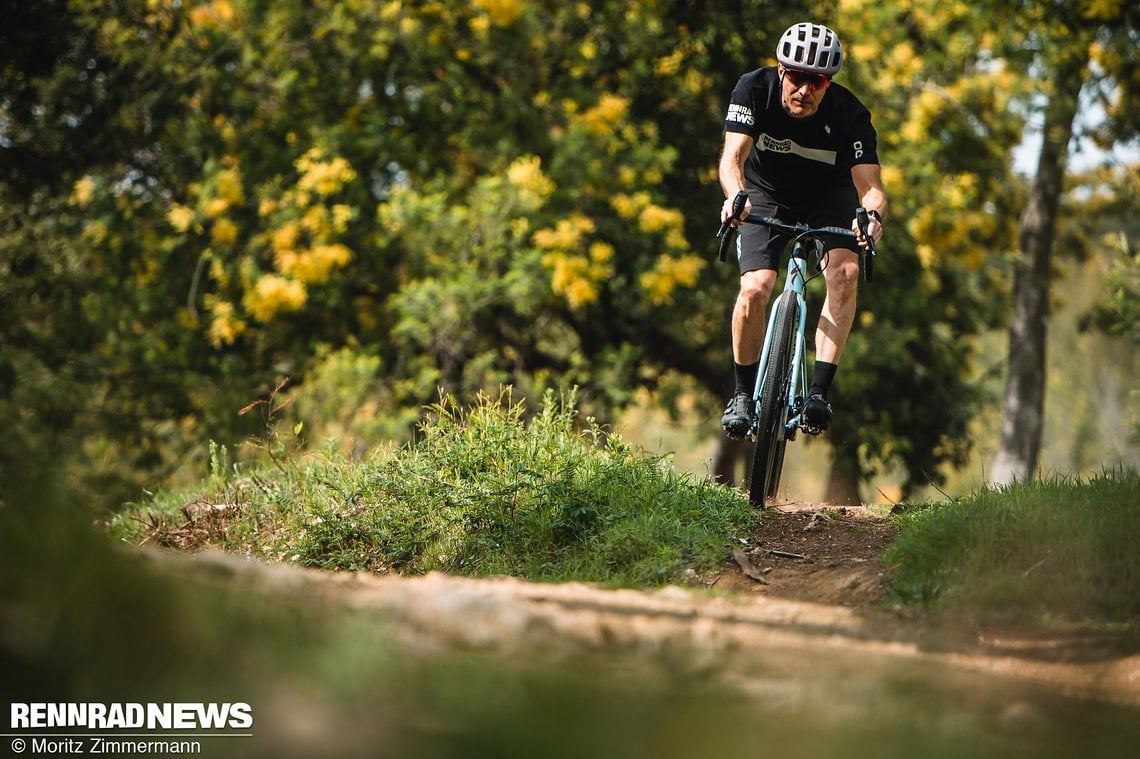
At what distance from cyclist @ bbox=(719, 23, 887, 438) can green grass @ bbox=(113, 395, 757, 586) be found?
75cm

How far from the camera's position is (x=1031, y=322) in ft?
50.6

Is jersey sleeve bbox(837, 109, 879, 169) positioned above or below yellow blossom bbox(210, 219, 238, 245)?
below

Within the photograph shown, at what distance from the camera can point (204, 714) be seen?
2367 mm

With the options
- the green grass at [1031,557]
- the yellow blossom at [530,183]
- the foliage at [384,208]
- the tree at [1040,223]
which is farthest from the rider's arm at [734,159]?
the tree at [1040,223]

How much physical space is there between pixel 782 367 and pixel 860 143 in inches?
46.0

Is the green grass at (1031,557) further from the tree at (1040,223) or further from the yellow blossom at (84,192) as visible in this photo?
the yellow blossom at (84,192)

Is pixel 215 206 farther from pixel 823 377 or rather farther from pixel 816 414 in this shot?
pixel 816 414

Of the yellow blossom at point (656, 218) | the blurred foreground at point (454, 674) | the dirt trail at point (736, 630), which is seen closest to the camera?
the blurred foreground at point (454, 674)

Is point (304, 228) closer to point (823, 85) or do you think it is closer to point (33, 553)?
point (823, 85)

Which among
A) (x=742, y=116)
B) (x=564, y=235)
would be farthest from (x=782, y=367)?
(x=564, y=235)

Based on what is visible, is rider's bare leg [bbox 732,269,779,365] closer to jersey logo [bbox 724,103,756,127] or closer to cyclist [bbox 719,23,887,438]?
cyclist [bbox 719,23,887,438]

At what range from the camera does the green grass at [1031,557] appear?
425cm

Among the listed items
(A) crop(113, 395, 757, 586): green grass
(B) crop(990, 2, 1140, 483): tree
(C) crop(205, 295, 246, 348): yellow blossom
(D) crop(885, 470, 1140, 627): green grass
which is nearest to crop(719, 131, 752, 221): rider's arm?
(A) crop(113, 395, 757, 586): green grass

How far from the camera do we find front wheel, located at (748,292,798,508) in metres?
6.00
